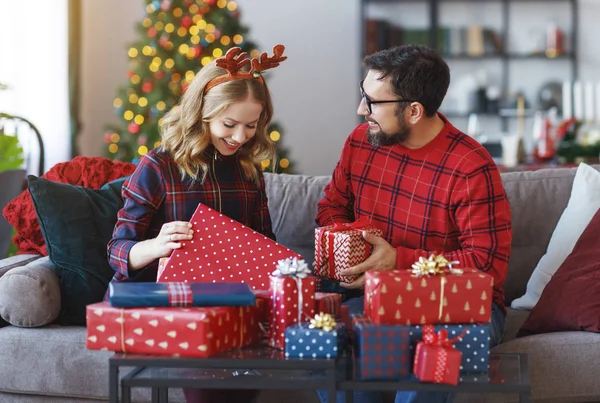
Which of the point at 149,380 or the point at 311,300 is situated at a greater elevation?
the point at 311,300

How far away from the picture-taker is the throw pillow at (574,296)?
221 centimetres

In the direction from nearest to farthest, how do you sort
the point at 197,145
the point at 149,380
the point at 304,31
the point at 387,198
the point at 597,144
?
the point at 149,380
the point at 197,145
the point at 387,198
the point at 597,144
the point at 304,31

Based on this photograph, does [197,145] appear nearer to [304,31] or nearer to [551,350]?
[551,350]

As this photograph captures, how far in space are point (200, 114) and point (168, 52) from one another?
3.08 metres

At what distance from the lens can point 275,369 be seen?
164 centimetres

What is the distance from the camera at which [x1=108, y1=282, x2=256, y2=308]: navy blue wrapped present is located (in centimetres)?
157

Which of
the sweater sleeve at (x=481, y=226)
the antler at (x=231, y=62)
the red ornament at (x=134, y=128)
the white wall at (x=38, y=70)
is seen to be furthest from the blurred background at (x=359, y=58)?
the antler at (x=231, y=62)

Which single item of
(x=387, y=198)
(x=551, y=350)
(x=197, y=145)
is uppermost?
(x=197, y=145)

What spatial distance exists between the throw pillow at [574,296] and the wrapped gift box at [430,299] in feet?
2.39

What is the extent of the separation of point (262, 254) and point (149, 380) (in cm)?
42

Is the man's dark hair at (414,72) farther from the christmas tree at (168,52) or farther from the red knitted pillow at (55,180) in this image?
the christmas tree at (168,52)

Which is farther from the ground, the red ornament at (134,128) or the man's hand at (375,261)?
the red ornament at (134,128)

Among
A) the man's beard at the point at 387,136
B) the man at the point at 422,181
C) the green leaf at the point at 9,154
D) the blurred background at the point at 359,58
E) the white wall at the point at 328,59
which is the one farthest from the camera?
the white wall at the point at 328,59

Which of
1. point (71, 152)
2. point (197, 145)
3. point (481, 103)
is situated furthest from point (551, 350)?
point (481, 103)
